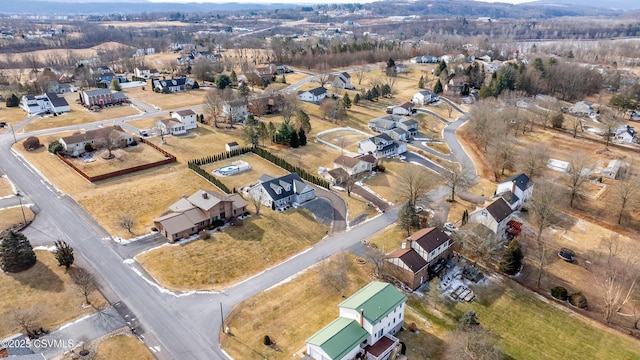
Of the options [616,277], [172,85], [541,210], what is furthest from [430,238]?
[172,85]

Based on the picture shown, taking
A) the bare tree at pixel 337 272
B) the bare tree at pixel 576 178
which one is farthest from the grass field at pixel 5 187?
the bare tree at pixel 576 178

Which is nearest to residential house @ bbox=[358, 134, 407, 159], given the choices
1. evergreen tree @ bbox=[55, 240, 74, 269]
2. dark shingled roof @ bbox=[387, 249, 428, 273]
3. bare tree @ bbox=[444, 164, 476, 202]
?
bare tree @ bbox=[444, 164, 476, 202]

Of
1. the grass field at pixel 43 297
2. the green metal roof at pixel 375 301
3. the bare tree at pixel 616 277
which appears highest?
the green metal roof at pixel 375 301

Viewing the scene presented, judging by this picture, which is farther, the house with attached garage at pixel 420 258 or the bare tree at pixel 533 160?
the bare tree at pixel 533 160

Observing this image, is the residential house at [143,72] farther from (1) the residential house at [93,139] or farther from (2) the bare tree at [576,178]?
(2) the bare tree at [576,178]

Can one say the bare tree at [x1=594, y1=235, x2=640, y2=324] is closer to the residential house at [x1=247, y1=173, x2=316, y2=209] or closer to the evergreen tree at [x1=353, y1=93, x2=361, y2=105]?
the residential house at [x1=247, y1=173, x2=316, y2=209]
